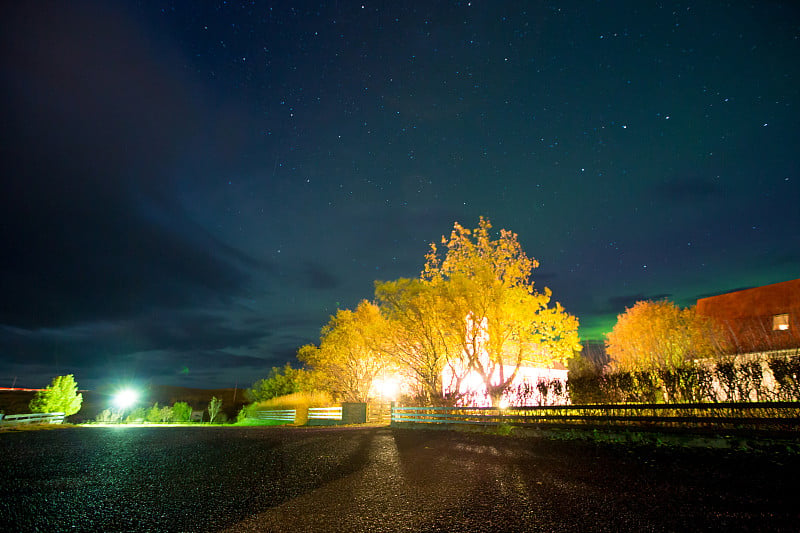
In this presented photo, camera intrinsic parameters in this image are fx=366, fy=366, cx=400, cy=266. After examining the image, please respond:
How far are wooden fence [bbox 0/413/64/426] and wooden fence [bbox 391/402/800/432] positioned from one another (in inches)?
906

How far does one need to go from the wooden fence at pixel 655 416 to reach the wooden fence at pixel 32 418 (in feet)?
75.5

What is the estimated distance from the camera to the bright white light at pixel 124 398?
28.8 m

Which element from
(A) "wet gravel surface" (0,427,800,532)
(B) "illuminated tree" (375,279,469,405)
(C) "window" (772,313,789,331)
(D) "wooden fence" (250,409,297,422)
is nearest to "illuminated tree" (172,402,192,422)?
(D) "wooden fence" (250,409,297,422)

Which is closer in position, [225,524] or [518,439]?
[225,524]

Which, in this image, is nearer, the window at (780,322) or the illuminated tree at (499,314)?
the illuminated tree at (499,314)

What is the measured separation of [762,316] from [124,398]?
47.4 meters

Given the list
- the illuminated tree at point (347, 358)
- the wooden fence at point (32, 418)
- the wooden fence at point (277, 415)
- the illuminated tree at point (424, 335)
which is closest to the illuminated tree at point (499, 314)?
the illuminated tree at point (424, 335)

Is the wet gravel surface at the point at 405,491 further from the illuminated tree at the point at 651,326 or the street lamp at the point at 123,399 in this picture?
the street lamp at the point at 123,399

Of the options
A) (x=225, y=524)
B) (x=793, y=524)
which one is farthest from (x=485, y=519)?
(x=793, y=524)

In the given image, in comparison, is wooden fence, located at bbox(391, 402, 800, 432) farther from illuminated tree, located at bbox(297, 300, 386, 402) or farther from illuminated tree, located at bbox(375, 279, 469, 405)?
illuminated tree, located at bbox(297, 300, 386, 402)

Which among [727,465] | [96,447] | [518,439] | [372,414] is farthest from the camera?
[372,414]

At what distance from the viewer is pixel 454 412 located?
52.5 feet

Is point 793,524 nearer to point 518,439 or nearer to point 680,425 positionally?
point 680,425

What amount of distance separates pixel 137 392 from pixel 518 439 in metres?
33.1
